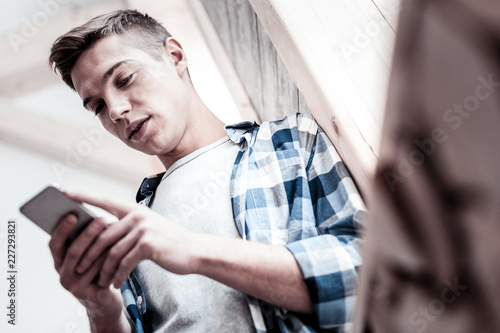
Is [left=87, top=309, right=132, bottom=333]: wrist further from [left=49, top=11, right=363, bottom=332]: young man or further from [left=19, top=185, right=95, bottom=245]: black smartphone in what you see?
[left=19, top=185, right=95, bottom=245]: black smartphone

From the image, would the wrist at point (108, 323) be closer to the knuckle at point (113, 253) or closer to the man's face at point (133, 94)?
the knuckle at point (113, 253)

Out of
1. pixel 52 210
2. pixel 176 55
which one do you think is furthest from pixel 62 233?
pixel 176 55

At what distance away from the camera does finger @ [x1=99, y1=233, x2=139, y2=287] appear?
25.8 inches

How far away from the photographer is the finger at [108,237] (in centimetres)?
66

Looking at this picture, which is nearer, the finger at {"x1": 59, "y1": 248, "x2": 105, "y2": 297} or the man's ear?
the finger at {"x1": 59, "y1": 248, "x2": 105, "y2": 297}

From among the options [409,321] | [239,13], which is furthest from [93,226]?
[239,13]

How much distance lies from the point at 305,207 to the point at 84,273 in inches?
13.8

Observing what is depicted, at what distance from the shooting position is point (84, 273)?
2.30ft

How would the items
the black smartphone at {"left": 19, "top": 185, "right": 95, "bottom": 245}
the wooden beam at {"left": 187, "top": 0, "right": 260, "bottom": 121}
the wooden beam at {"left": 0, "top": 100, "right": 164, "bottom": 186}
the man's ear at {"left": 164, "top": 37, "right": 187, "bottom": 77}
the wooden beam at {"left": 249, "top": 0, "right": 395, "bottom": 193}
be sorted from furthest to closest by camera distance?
1. the wooden beam at {"left": 0, "top": 100, "right": 164, "bottom": 186}
2. the wooden beam at {"left": 187, "top": 0, "right": 260, "bottom": 121}
3. the man's ear at {"left": 164, "top": 37, "right": 187, "bottom": 77}
4. the wooden beam at {"left": 249, "top": 0, "right": 395, "bottom": 193}
5. the black smartphone at {"left": 19, "top": 185, "right": 95, "bottom": 245}

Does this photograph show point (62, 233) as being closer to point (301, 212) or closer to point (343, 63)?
point (301, 212)

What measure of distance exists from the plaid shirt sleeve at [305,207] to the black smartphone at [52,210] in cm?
27

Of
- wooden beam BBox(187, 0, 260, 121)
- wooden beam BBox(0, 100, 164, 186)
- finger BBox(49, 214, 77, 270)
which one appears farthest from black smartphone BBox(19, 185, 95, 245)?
wooden beam BBox(0, 100, 164, 186)

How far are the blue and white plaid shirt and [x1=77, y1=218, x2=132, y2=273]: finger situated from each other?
22 cm

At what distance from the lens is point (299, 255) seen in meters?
0.72
